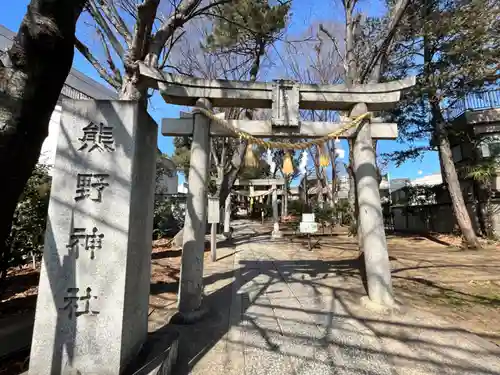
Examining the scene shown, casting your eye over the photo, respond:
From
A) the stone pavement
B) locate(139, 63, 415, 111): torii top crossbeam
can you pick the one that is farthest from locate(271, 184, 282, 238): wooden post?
locate(139, 63, 415, 111): torii top crossbeam

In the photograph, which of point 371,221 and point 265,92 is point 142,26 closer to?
point 265,92

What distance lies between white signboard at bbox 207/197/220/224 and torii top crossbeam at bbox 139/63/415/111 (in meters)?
4.15

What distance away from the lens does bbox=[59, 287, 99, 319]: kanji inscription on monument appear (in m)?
2.37

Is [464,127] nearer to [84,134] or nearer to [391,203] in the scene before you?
[391,203]

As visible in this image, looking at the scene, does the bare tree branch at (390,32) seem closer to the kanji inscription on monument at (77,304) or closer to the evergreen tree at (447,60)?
the evergreen tree at (447,60)

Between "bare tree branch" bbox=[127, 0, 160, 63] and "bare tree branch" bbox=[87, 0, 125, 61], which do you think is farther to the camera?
"bare tree branch" bbox=[87, 0, 125, 61]

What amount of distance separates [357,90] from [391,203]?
709 inches

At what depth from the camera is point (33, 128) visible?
2197mm

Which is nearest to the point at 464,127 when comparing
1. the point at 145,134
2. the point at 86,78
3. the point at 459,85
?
the point at 459,85

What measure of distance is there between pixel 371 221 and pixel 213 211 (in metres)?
4.97

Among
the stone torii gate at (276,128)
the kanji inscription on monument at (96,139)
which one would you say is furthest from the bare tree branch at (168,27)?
the kanji inscription on monument at (96,139)

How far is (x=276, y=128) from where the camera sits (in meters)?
4.69

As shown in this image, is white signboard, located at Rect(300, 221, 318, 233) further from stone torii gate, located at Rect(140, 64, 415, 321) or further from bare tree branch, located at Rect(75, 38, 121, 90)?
bare tree branch, located at Rect(75, 38, 121, 90)

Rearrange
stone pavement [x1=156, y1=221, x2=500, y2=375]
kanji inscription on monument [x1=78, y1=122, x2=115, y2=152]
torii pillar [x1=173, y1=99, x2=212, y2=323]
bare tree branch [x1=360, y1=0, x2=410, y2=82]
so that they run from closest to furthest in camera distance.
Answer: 1. kanji inscription on monument [x1=78, y1=122, x2=115, y2=152]
2. stone pavement [x1=156, y1=221, x2=500, y2=375]
3. torii pillar [x1=173, y1=99, x2=212, y2=323]
4. bare tree branch [x1=360, y1=0, x2=410, y2=82]
